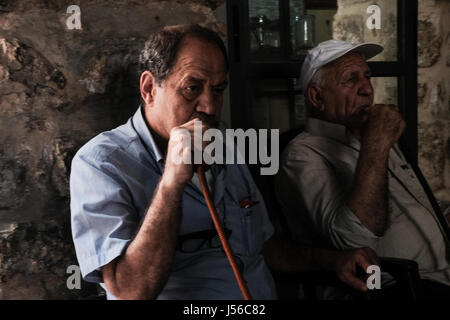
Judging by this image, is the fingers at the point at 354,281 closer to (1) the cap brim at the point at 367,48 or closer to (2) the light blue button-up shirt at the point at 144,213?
(2) the light blue button-up shirt at the point at 144,213

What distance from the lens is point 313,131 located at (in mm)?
1783

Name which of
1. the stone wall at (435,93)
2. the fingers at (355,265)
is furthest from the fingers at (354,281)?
the stone wall at (435,93)

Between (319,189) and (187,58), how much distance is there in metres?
0.59

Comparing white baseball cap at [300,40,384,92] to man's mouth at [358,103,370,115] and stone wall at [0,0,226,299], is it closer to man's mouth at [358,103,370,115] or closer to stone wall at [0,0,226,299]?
man's mouth at [358,103,370,115]

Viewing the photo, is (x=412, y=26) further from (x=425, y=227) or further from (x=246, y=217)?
(x=246, y=217)

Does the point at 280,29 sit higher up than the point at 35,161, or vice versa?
the point at 280,29

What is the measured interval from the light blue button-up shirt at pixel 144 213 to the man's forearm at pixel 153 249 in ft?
0.12

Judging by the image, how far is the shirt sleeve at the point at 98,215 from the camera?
Result: 1133mm

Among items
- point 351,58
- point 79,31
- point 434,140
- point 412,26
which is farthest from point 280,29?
point 434,140

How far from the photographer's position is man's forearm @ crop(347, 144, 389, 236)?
1.52 metres

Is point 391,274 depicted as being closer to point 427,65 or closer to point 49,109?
point 49,109

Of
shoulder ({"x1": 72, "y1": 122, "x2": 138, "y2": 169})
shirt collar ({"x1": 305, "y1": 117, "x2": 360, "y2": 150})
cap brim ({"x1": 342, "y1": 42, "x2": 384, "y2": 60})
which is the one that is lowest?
shirt collar ({"x1": 305, "y1": 117, "x2": 360, "y2": 150})

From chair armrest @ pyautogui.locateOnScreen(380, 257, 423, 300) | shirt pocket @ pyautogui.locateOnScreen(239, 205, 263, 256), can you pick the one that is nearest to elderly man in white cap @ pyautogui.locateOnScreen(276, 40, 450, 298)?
chair armrest @ pyautogui.locateOnScreen(380, 257, 423, 300)

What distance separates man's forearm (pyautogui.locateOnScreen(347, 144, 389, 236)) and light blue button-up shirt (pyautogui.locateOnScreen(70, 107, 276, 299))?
256 mm
